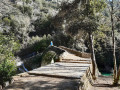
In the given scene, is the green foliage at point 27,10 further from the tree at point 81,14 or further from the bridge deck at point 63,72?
the bridge deck at point 63,72

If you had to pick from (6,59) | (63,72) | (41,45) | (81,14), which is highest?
(81,14)

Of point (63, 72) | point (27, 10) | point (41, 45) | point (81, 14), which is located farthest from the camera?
point (27, 10)

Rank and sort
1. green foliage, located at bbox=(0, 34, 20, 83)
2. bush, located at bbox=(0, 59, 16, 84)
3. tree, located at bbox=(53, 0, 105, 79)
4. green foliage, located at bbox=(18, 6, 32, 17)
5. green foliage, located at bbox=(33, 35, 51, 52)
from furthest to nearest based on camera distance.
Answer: green foliage, located at bbox=(18, 6, 32, 17)
green foliage, located at bbox=(33, 35, 51, 52)
tree, located at bbox=(53, 0, 105, 79)
green foliage, located at bbox=(0, 34, 20, 83)
bush, located at bbox=(0, 59, 16, 84)

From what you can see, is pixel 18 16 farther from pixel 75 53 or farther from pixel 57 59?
pixel 57 59

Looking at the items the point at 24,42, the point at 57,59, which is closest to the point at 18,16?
the point at 24,42

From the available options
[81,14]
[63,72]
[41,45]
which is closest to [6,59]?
[63,72]

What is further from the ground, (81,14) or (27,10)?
(27,10)

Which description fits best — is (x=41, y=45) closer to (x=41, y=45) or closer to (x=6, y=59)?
(x=41, y=45)

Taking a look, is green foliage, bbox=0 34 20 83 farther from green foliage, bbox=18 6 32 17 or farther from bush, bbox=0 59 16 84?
green foliage, bbox=18 6 32 17

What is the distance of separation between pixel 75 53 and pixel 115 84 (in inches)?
187

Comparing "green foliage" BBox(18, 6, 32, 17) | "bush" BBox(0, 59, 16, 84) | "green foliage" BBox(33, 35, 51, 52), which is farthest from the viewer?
"green foliage" BBox(18, 6, 32, 17)

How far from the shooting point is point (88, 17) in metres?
6.43

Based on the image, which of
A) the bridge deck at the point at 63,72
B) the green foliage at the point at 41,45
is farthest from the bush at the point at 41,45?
the bridge deck at the point at 63,72

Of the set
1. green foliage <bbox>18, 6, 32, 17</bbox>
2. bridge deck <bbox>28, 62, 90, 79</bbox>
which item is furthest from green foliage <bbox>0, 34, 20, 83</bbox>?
green foliage <bbox>18, 6, 32, 17</bbox>
